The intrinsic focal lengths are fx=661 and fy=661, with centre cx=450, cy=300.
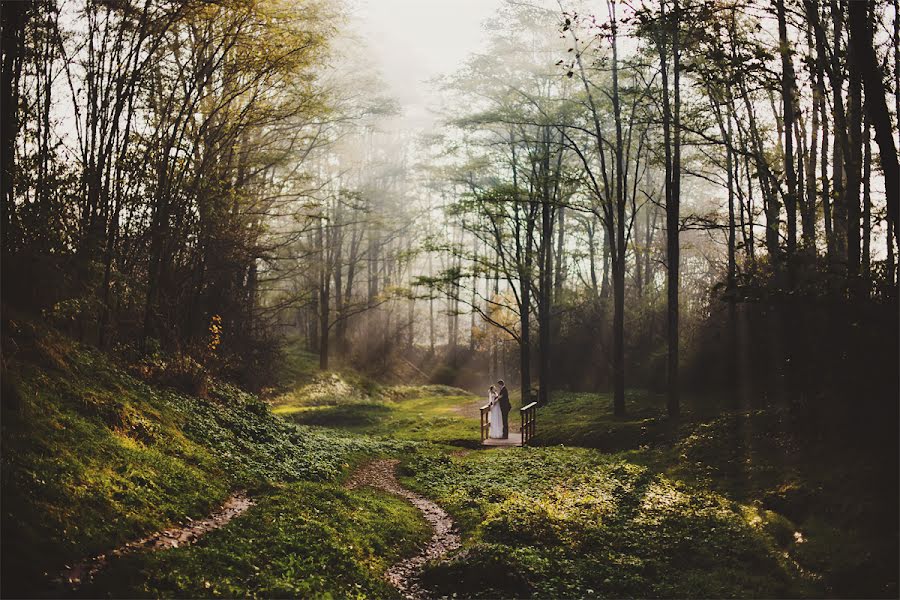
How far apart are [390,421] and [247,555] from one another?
16188mm

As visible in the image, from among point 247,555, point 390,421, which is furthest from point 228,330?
point 247,555

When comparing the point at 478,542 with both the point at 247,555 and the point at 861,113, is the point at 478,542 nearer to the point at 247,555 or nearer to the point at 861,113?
the point at 247,555

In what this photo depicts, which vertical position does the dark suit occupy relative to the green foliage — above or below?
above

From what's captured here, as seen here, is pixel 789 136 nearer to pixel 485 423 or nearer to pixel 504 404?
pixel 504 404

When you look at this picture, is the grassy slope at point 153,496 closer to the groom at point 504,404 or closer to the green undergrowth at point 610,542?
the green undergrowth at point 610,542

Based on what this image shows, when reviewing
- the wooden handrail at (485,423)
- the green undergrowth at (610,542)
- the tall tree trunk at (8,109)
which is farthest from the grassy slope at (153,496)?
the wooden handrail at (485,423)

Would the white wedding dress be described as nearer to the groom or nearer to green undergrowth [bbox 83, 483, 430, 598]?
the groom

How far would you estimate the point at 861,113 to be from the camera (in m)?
12.3

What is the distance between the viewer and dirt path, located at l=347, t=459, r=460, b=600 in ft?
23.9

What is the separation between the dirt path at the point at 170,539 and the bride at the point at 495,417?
35.2ft

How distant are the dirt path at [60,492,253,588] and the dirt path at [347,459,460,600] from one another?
208 cm

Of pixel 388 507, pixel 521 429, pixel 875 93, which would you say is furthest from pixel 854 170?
pixel 521 429

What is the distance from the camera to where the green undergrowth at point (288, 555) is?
18.4 feet

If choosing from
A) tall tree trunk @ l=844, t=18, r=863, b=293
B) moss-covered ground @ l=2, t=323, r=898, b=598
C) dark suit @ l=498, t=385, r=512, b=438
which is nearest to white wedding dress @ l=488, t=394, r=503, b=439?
dark suit @ l=498, t=385, r=512, b=438
